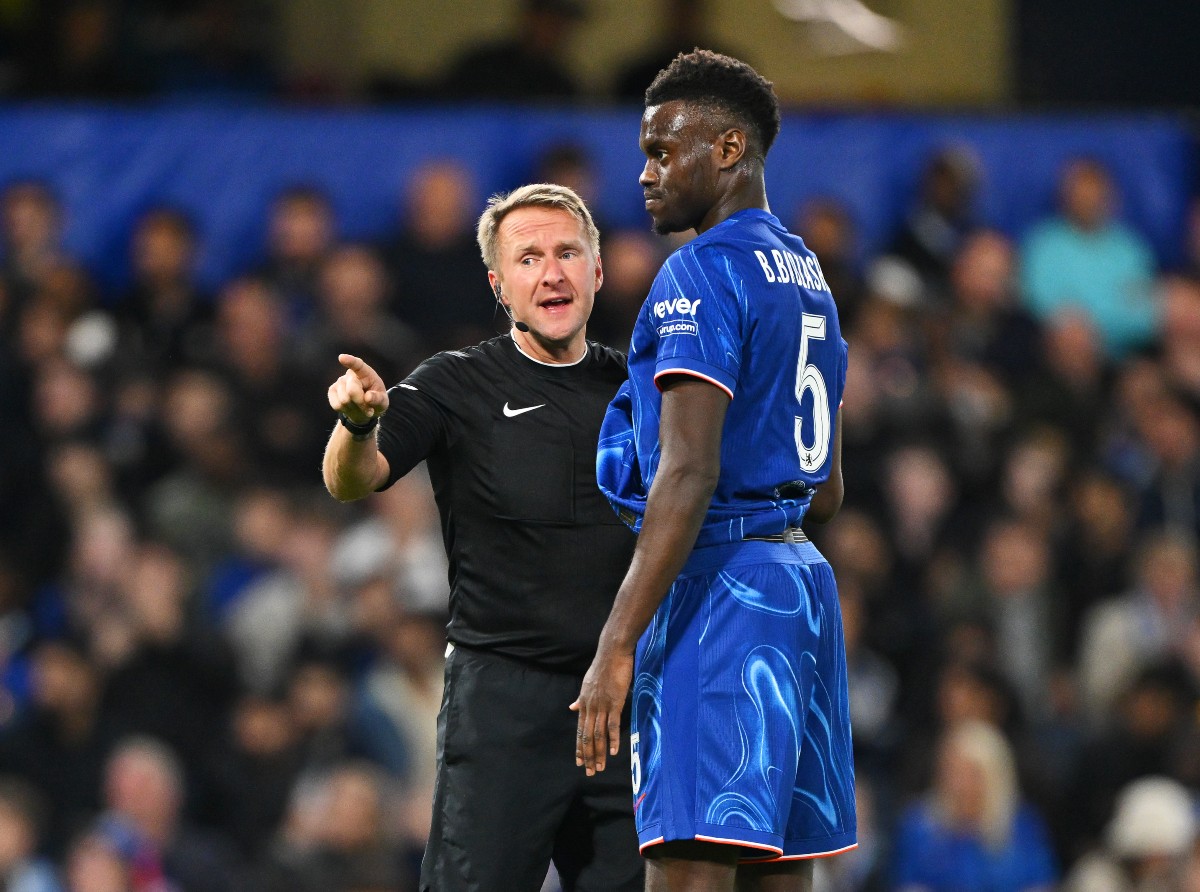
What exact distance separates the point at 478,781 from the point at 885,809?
4.44 meters

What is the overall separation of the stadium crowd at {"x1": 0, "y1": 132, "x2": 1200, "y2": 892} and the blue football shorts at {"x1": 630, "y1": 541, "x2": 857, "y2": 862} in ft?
13.6

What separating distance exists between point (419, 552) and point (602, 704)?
16.9 ft

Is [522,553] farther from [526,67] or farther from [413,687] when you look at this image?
[526,67]

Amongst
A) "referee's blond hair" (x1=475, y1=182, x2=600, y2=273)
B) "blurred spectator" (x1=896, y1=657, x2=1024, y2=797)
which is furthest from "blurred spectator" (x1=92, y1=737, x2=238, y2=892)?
"referee's blond hair" (x1=475, y1=182, x2=600, y2=273)

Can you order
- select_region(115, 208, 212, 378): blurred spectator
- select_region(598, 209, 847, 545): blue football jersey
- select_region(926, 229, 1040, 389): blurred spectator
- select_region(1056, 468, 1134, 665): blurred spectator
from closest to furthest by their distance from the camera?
select_region(598, 209, 847, 545): blue football jersey < select_region(1056, 468, 1134, 665): blurred spectator < select_region(115, 208, 212, 378): blurred spectator < select_region(926, 229, 1040, 389): blurred spectator

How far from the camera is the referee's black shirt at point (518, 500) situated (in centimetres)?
441

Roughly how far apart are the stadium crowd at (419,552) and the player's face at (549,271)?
3840 millimetres

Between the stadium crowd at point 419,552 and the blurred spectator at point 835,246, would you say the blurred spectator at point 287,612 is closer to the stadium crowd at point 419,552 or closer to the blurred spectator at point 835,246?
the stadium crowd at point 419,552

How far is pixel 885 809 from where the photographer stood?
27.8 feet

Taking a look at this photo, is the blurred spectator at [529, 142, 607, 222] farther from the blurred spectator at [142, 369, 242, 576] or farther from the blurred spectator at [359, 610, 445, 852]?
the blurred spectator at [359, 610, 445, 852]

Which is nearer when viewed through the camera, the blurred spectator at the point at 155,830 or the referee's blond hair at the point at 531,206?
the referee's blond hair at the point at 531,206

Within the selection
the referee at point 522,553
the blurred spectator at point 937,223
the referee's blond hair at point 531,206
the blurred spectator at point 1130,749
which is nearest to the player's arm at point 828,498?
the referee at point 522,553

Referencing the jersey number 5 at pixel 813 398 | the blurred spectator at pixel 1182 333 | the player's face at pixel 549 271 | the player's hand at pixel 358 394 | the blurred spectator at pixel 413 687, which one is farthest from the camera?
the blurred spectator at pixel 1182 333

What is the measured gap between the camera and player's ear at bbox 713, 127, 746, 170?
3951 mm
